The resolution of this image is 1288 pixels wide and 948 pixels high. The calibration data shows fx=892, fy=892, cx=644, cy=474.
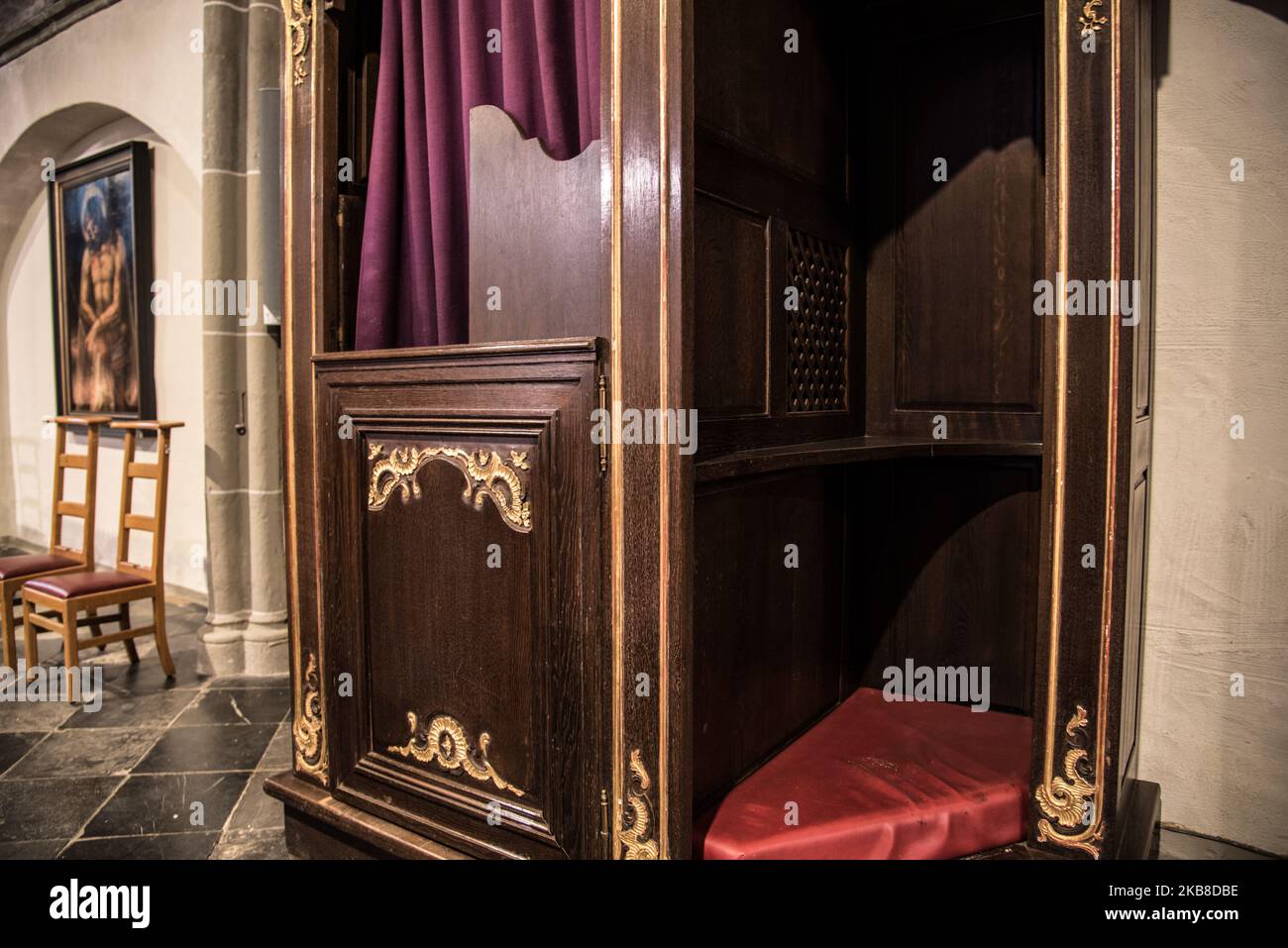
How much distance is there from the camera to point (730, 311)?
1908 mm

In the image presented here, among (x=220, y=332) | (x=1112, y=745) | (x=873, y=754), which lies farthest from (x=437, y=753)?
(x=220, y=332)

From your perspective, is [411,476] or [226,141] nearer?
[411,476]

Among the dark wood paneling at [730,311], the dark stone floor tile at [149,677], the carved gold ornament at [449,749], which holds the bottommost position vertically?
the dark stone floor tile at [149,677]

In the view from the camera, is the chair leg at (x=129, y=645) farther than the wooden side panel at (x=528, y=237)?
Yes

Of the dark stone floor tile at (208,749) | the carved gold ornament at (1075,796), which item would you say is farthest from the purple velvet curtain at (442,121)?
the dark stone floor tile at (208,749)

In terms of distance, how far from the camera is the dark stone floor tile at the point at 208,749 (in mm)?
3111

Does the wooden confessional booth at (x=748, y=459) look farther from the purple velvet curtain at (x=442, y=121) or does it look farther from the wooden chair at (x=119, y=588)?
the wooden chair at (x=119, y=588)

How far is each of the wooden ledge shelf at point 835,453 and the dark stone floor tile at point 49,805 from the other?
2.28m

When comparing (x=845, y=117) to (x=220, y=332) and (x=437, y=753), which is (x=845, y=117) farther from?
(x=220, y=332)

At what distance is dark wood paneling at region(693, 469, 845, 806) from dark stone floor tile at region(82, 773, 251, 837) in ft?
5.56

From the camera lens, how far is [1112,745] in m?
1.70

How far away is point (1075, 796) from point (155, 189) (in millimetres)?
5752

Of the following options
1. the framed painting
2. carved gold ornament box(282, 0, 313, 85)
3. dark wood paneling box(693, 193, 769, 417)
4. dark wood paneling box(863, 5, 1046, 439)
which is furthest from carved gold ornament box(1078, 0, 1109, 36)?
the framed painting

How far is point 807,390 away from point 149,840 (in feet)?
7.36
